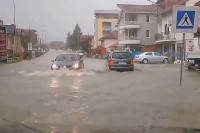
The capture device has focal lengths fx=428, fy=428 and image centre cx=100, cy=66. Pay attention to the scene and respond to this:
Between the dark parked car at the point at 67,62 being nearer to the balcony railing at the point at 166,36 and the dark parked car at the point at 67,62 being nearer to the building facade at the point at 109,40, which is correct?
the balcony railing at the point at 166,36

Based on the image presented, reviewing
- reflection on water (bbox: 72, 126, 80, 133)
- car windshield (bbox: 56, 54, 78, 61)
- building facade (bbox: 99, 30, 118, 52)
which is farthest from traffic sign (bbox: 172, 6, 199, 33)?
building facade (bbox: 99, 30, 118, 52)

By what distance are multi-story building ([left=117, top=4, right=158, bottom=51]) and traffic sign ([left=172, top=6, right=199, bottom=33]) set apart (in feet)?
228

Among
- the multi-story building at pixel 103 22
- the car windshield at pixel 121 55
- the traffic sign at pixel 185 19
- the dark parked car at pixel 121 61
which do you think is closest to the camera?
the traffic sign at pixel 185 19

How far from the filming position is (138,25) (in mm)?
82250

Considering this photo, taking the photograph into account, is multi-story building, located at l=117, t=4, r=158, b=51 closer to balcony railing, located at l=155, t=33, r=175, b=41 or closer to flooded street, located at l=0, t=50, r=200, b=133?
balcony railing, located at l=155, t=33, r=175, b=41

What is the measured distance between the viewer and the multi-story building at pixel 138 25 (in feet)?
270

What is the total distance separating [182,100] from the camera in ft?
45.1

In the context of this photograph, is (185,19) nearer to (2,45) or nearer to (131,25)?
(2,45)

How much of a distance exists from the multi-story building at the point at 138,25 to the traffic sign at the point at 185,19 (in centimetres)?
6942

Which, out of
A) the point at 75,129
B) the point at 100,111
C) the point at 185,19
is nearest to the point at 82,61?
the point at 185,19

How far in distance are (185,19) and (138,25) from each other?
230 feet

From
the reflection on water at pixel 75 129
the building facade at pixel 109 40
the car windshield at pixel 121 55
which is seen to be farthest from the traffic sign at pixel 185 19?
the building facade at pixel 109 40

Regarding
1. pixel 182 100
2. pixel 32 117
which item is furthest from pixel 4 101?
pixel 182 100

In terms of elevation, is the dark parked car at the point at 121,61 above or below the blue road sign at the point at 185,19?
below
